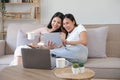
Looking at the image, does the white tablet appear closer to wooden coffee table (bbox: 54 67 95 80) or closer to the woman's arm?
the woman's arm

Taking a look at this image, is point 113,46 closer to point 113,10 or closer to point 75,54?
point 75,54

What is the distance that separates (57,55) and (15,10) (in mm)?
1875

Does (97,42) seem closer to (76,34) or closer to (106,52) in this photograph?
(106,52)

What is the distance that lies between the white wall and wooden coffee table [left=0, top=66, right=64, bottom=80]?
2080 mm

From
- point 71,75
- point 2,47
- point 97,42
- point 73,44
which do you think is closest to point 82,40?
point 73,44

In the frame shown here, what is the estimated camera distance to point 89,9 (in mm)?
3992

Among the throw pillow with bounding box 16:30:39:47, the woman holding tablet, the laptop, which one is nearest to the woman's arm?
the woman holding tablet

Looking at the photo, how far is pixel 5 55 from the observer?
3240 mm

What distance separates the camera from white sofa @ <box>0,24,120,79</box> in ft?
8.63

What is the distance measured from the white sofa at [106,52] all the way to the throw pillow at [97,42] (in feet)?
0.23

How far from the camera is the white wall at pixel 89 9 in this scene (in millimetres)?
3943

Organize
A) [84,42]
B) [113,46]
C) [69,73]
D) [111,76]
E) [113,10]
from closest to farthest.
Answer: [69,73] < [111,76] < [84,42] < [113,46] < [113,10]

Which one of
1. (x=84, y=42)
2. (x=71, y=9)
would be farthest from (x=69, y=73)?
(x=71, y=9)

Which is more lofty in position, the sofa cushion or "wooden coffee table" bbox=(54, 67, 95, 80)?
"wooden coffee table" bbox=(54, 67, 95, 80)
